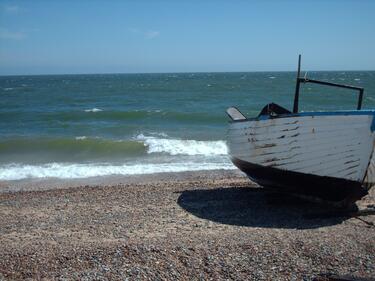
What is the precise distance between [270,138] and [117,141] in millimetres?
12118

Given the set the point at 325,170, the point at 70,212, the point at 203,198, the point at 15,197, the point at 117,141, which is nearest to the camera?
the point at 325,170

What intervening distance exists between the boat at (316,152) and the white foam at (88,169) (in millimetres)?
5346

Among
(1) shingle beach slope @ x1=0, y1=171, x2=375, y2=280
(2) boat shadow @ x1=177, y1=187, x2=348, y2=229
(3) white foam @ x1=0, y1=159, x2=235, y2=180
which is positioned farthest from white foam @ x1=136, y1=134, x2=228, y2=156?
(1) shingle beach slope @ x1=0, y1=171, x2=375, y2=280

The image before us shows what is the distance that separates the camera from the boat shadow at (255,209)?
26.1 feet

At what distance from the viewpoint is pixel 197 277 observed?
5.75m

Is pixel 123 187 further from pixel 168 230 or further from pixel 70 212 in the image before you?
pixel 168 230

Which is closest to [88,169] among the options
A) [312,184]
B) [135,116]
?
[312,184]

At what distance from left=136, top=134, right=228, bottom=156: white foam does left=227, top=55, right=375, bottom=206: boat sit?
7.53 metres

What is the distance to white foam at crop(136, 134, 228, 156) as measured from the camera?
17.3 metres

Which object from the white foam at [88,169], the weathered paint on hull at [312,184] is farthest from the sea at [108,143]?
the weathered paint on hull at [312,184]

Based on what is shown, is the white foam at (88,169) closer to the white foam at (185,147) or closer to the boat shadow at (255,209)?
the white foam at (185,147)

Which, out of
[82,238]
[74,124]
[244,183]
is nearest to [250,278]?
[82,238]

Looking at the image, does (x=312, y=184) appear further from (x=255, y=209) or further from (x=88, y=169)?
(x=88, y=169)

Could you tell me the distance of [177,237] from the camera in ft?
23.1
